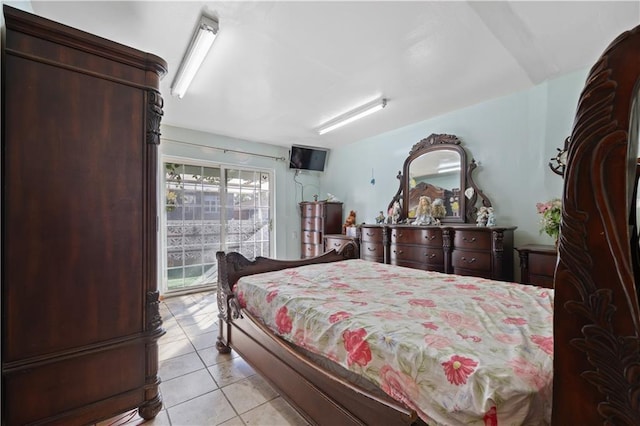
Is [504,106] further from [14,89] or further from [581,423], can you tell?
[14,89]

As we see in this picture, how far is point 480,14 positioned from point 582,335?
214 centimetres

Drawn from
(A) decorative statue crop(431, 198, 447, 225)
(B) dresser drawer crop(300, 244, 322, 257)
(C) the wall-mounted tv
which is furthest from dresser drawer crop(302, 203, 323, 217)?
(A) decorative statue crop(431, 198, 447, 225)

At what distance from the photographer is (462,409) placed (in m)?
0.80

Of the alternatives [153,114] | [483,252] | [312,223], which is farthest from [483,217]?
[153,114]

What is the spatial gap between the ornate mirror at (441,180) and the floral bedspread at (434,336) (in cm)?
169

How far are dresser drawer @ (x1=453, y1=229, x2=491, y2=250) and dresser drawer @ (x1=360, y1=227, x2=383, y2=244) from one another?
3.49 feet

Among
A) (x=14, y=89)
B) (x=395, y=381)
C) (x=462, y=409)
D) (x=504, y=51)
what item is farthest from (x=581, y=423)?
(x=504, y=51)

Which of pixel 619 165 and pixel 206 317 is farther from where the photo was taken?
pixel 206 317

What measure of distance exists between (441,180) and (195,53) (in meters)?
3.20

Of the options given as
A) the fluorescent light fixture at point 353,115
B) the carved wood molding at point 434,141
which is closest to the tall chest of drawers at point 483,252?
the carved wood molding at point 434,141

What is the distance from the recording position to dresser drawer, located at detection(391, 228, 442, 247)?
10.8 ft

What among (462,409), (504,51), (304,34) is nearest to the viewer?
(462,409)

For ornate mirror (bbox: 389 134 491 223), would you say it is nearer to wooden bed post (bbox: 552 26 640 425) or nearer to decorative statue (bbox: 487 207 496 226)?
decorative statue (bbox: 487 207 496 226)

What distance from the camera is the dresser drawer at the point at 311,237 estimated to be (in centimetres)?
503
